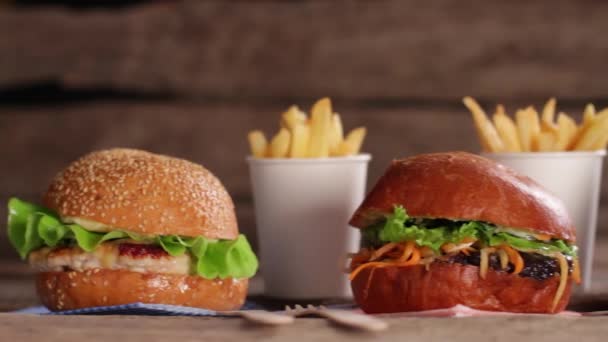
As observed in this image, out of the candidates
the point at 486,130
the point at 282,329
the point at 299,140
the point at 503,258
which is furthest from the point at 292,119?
the point at 282,329

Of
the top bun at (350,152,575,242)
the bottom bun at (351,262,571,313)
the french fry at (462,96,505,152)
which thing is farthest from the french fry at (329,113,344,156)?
the bottom bun at (351,262,571,313)

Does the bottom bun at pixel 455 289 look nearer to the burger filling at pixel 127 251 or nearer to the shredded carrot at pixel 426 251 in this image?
the shredded carrot at pixel 426 251

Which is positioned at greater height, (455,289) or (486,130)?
(486,130)

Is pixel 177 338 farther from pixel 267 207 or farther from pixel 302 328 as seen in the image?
pixel 267 207

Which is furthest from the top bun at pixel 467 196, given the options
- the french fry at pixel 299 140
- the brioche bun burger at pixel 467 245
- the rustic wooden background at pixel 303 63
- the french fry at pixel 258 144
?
the rustic wooden background at pixel 303 63

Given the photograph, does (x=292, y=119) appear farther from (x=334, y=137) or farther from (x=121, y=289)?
(x=121, y=289)

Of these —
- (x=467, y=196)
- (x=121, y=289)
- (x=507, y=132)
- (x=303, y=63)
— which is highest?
Answer: (x=303, y=63)

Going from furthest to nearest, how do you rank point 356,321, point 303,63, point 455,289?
point 303,63
point 455,289
point 356,321
